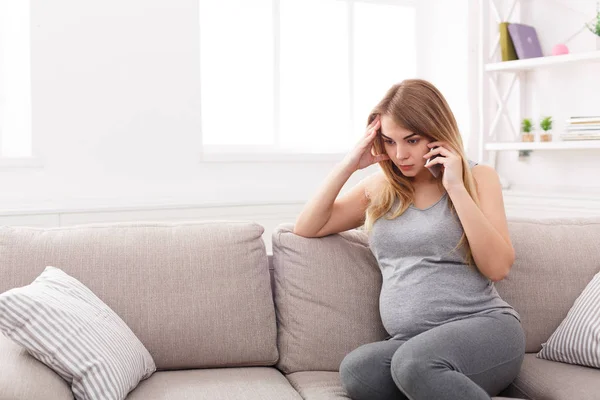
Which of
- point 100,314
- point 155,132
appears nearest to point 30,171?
point 155,132

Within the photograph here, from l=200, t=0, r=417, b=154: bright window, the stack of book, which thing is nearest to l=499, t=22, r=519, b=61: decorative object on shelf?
the stack of book

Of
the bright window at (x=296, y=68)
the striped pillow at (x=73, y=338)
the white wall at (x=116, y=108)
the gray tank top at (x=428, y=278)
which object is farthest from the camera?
the bright window at (x=296, y=68)

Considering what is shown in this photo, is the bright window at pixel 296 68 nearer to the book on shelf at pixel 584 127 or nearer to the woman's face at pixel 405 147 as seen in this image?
the book on shelf at pixel 584 127

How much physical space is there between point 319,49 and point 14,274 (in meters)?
2.96

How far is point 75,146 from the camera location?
11.9ft

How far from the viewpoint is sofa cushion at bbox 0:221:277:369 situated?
192 centimetres

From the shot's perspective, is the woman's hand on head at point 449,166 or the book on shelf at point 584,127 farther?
the book on shelf at point 584,127

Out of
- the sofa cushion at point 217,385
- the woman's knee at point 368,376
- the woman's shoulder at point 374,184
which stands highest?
the woman's shoulder at point 374,184

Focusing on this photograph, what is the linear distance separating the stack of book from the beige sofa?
4.75ft

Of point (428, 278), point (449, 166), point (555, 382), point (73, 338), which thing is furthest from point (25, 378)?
point (555, 382)

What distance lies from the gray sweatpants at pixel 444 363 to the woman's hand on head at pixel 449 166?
1.15 feet

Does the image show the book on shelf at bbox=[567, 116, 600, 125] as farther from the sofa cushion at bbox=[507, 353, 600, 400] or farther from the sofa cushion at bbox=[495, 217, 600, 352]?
the sofa cushion at bbox=[507, 353, 600, 400]

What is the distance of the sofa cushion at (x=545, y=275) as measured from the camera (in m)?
2.10

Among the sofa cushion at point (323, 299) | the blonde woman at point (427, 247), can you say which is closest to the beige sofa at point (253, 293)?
the sofa cushion at point (323, 299)
